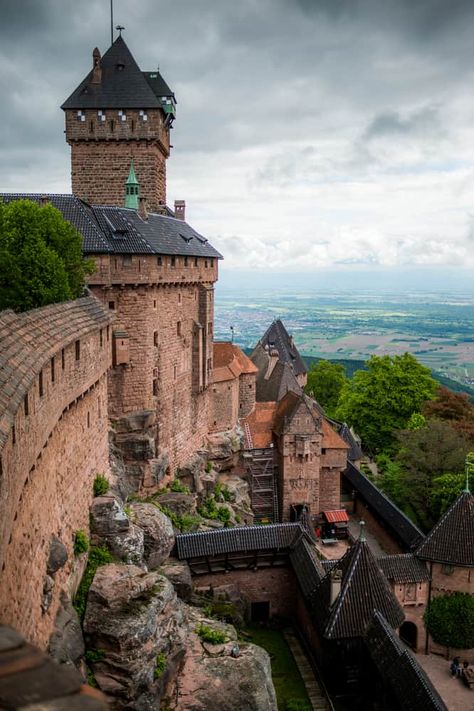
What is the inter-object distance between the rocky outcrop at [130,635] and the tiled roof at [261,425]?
18716 mm

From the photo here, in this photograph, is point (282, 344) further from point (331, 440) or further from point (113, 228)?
point (113, 228)

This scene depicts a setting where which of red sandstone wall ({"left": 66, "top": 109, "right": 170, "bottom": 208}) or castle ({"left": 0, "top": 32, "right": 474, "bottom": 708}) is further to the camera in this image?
red sandstone wall ({"left": 66, "top": 109, "right": 170, "bottom": 208})

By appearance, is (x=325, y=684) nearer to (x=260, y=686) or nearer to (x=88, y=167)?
(x=260, y=686)

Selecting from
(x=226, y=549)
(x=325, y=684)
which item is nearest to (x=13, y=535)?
(x=325, y=684)

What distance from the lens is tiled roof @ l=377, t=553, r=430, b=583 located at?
2377cm

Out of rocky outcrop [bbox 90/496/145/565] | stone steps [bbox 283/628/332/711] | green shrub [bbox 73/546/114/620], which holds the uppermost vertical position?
rocky outcrop [bbox 90/496/145/565]

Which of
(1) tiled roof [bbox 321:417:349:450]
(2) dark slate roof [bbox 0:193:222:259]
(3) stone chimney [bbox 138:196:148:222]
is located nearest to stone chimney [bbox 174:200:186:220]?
(2) dark slate roof [bbox 0:193:222:259]

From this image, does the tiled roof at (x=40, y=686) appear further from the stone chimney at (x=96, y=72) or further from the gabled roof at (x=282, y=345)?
the gabled roof at (x=282, y=345)

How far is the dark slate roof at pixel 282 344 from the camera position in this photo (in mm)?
48031

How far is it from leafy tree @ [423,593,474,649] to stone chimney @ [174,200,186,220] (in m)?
22.4

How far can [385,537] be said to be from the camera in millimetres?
31594

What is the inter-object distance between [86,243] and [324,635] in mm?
16489

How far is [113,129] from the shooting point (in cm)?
2806

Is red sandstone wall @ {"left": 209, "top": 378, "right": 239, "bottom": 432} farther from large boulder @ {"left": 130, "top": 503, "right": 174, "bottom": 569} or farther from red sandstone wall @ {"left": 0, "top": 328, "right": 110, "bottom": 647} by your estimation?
red sandstone wall @ {"left": 0, "top": 328, "right": 110, "bottom": 647}
